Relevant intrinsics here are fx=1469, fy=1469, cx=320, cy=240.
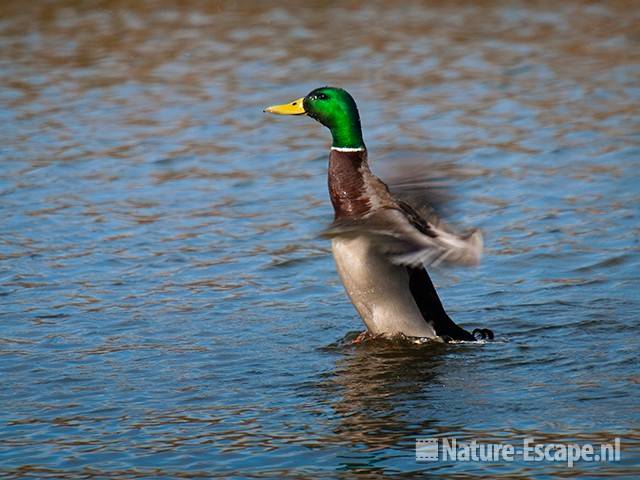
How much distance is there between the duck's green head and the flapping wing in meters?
0.56

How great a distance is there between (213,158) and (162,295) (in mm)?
3345

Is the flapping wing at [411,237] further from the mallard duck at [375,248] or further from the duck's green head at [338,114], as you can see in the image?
the duck's green head at [338,114]

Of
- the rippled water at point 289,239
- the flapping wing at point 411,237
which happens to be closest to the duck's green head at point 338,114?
the rippled water at point 289,239

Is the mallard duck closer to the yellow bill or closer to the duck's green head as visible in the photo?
the duck's green head

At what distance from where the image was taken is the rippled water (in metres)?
5.84

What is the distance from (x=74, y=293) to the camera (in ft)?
26.8

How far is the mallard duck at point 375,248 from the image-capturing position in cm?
660

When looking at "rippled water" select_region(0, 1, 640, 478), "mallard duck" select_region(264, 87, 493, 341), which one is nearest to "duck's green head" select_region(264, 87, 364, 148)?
"mallard duck" select_region(264, 87, 493, 341)

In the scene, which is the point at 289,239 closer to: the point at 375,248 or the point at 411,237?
the point at 375,248

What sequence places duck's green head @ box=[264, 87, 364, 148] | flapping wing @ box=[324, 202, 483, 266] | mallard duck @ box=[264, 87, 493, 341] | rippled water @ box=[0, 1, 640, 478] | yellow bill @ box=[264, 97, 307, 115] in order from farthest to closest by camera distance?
yellow bill @ box=[264, 97, 307, 115] → duck's green head @ box=[264, 87, 364, 148] → mallard duck @ box=[264, 87, 493, 341] → flapping wing @ box=[324, 202, 483, 266] → rippled water @ box=[0, 1, 640, 478]

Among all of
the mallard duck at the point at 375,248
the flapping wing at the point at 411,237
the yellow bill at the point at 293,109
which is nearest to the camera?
the flapping wing at the point at 411,237

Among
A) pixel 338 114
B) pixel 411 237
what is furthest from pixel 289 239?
pixel 411 237

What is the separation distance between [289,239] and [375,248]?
2429 mm

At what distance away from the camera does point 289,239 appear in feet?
30.2
